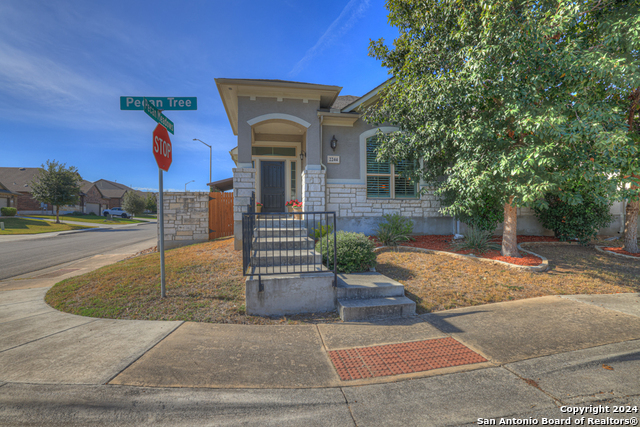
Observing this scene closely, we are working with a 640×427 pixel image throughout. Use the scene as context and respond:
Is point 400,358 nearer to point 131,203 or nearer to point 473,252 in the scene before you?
point 473,252

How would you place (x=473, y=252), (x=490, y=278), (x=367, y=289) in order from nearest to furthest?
(x=367, y=289)
(x=490, y=278)
(x=473, y=252)

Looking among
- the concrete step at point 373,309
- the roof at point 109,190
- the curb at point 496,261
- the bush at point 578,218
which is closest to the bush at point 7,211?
the roof at point 109,190

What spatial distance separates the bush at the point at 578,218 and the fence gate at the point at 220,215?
1115cm

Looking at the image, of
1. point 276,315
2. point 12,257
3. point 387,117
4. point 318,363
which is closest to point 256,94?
point 387,117

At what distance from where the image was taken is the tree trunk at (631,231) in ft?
24.5

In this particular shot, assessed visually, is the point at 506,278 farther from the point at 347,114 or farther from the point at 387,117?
the point at 347,114

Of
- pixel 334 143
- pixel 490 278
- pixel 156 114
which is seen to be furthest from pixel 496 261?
pixel 156 114

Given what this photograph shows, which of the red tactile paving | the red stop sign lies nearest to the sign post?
the red stop sign

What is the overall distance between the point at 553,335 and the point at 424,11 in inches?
290

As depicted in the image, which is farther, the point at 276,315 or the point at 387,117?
the point at 387,117

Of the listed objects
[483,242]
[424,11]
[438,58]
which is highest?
[424,11]

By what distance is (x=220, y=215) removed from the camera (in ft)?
35.0

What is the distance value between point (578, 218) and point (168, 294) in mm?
11306

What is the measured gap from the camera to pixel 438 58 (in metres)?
6.51
